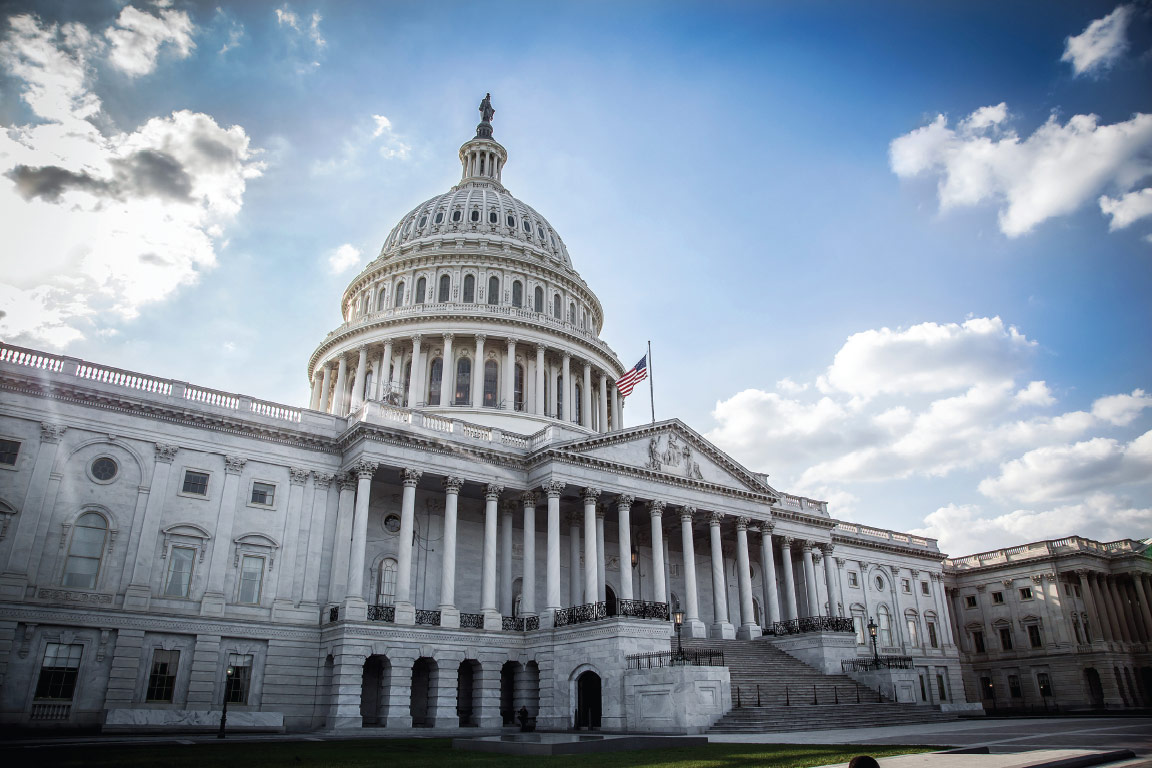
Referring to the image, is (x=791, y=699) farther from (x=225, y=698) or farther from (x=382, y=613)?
(x=225, y=698)

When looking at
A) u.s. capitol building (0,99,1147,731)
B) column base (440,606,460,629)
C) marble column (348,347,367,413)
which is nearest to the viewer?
u.s. capitol building (0,99,1147,731)

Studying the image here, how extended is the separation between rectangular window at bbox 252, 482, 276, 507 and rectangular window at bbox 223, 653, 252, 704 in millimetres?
6858

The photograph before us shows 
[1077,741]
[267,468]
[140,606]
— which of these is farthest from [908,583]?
[140,606]

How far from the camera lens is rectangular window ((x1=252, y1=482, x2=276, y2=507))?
38.0 m

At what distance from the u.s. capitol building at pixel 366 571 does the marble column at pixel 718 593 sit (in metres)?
0.15

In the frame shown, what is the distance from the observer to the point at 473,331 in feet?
195

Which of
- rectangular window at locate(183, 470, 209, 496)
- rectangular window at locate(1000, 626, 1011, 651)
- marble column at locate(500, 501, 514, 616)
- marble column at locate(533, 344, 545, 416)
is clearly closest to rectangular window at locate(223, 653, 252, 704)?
rectangular window at locate(183, 470, 209, 496)

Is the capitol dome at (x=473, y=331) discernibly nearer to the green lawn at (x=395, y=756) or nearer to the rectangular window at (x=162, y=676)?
the rectangular window at (x=162, y=676)

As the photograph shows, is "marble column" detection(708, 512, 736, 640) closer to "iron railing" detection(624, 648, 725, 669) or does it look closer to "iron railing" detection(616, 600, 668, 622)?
"iron railing" detection(616, 600, 668, 622)

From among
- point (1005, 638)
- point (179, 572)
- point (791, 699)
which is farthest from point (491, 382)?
point (1005, 638)

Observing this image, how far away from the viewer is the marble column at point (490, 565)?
39.5m

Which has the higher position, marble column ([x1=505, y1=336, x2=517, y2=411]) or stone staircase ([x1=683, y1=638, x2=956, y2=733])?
marble column ([x1=505, y1=336, x2=517, y2=411])

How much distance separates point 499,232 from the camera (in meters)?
68.7

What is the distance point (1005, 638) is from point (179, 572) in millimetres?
66402
